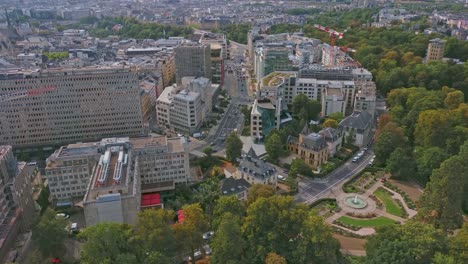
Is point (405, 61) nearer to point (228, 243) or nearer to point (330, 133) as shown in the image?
point (330, 133)

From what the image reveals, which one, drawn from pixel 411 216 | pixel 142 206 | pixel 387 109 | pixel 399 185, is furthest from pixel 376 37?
pixel 142 206

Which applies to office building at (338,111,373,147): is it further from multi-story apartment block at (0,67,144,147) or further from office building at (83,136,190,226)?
multi-story apartment block at (0,67,144,147)

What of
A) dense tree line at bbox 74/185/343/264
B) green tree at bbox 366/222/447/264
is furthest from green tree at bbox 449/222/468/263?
dense tree line at bbox 74/185/343/264

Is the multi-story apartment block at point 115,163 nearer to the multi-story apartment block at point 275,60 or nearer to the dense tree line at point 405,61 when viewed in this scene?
the multi-story apartment block at point 275,60

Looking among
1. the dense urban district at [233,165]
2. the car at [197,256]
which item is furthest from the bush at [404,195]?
the car at [197,256]

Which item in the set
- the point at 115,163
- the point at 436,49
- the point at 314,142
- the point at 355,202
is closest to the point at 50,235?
the point at 115,163

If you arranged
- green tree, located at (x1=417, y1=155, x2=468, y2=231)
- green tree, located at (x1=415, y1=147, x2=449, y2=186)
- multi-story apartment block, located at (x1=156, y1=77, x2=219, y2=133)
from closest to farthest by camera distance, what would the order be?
green tree, located at (x1=417, y1=155, x2=468, y2=231) → green tree, located at (x1=415, y1=147, x2=449, y2=186) → multi-story apartment block, located at (x1=156, y1=77, x2=219, y2=133)
